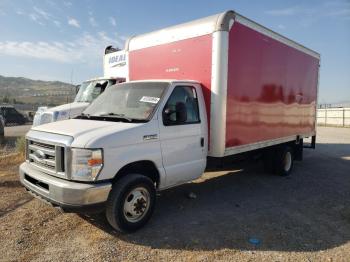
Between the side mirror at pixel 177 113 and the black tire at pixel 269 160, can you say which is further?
the black tire at pixel 269 160

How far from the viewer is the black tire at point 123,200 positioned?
14.2ft

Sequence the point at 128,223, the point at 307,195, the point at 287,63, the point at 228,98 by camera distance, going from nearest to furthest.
Result: the point at 128,223 → the point at 228,98 → the point at 307,195 → the point at 287,63

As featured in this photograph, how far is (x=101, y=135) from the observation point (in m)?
4.21

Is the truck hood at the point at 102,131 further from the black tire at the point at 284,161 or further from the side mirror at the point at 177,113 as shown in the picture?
the black tire at the point at 284,161

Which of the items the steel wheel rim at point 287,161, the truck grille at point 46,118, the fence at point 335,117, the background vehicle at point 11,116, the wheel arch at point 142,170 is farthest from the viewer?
the fence at point 335,117

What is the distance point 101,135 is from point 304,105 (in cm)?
674

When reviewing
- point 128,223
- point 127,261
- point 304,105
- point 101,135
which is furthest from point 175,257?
point 304,105

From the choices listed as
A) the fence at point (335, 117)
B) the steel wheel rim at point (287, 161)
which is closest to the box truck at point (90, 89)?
the steel wheel rim at point (287, 161)

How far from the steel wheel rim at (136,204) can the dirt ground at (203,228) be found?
0.24m

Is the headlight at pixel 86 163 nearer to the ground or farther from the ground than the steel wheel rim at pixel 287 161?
farther from the ground

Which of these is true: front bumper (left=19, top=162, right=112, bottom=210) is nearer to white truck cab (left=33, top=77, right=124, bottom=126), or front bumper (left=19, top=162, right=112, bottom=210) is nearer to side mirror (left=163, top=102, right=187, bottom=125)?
side mirror (left=163, top=102, right=187, bottom=125)

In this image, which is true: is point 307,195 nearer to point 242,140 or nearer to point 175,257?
point 242,140

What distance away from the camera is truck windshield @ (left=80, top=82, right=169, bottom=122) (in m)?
4.96

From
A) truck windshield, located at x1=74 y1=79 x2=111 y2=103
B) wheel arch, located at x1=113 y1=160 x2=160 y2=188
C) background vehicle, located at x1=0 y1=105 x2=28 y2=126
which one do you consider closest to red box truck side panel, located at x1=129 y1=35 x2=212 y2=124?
wheel arch, located at x1=113 y1=160 x2=160 y2=188
